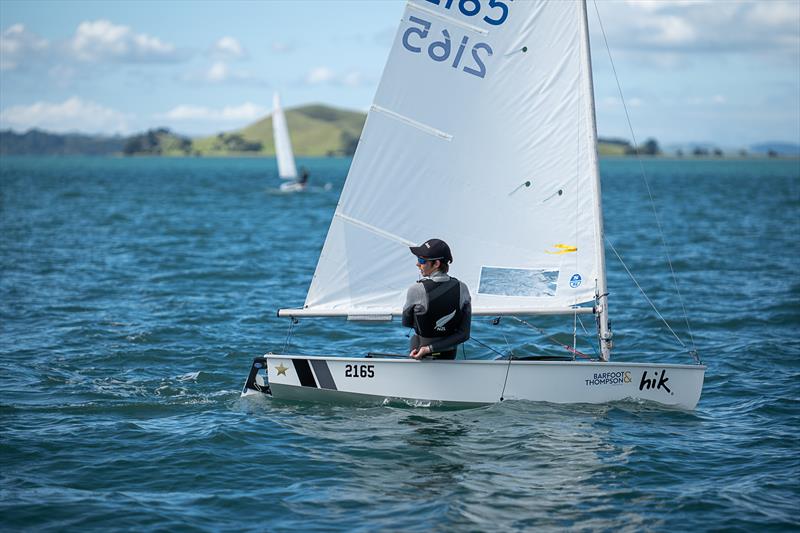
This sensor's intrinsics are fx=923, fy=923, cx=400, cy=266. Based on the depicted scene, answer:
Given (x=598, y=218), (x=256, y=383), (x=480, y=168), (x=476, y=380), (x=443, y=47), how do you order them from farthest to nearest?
(x=480, y=168)
(x=256, y=383)
(x=443, y=47)
(x=598, y=218)
(x=476, y=380)

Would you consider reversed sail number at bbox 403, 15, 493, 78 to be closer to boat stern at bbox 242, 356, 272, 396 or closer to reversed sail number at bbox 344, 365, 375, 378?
reversed sail number at bbox 344, 365, 375, 378

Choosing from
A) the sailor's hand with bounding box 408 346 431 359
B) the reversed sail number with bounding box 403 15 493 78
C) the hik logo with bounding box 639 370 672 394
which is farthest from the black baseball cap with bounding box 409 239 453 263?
the hik logo with bounding box 639 370 672 394

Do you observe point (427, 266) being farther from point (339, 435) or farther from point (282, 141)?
point (282, 141)

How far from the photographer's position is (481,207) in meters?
12.2

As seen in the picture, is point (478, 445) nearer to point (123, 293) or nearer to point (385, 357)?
point (385, 357)

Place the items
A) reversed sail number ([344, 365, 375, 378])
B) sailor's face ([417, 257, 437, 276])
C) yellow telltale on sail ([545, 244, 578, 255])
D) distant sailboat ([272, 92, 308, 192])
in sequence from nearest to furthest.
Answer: sailor's face ([417, 257, 437, 276])
reversed sail number ([344, 365, 375, 378])
yellow telltale on sail ([545, 244, 578, 255])
distant sailboat ([272, 92, 308, 192])

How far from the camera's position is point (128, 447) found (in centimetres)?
1054

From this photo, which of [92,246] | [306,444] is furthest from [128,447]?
[92,246]

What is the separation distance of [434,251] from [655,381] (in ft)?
10.6

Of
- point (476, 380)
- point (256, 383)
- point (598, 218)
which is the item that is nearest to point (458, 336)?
point (476, 380)

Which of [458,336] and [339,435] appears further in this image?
[458,336]

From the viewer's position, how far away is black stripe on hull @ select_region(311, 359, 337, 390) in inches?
447

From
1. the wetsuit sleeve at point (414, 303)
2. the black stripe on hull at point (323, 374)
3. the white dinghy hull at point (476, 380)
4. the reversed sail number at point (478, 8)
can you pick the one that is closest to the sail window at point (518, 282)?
the white dinghy hull at point (476, 380)

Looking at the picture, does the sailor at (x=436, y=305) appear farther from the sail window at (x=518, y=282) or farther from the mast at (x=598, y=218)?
the mast at (x=598, y=218)
